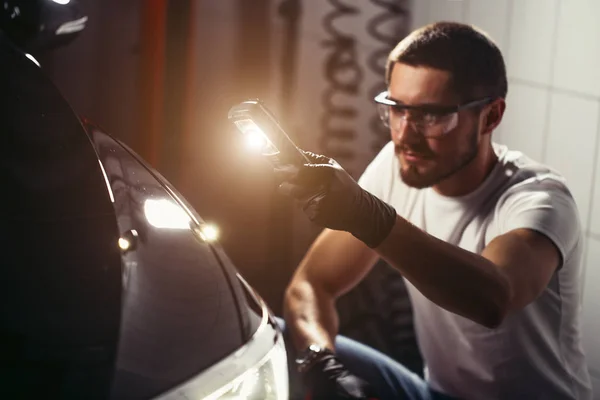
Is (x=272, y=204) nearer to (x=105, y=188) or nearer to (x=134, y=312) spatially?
(x=105, y=188)

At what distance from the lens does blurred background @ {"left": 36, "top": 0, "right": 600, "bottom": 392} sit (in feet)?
7.19

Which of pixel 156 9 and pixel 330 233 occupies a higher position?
pixel 156 9

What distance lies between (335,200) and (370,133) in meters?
1.46

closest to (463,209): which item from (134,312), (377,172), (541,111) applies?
(377,172)

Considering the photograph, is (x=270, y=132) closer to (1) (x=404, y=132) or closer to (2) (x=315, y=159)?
(2) (x=315, y=159)

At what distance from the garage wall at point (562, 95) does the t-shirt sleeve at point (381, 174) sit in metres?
0.66

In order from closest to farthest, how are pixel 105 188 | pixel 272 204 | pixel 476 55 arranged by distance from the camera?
1. pixel 105 188
2. pixel 476 55
3. pixel 272 204

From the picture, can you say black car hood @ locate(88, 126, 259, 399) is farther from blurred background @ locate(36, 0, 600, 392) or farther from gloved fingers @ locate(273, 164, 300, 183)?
blurred background @ locate(36, 0, 600, 392)

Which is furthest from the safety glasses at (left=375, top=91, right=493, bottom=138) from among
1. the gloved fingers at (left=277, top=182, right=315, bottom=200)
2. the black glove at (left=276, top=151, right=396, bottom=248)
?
the gloved fingers at (left=277, top=182, right=315, bottom=200)

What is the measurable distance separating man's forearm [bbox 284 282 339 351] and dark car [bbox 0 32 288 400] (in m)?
0.58

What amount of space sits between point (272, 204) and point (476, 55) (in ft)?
3.41

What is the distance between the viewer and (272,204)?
8.04 feet

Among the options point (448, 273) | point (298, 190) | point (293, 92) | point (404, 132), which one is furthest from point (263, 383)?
point (293, 92)

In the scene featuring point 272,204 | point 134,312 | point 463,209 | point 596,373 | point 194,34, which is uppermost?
point 194,34
